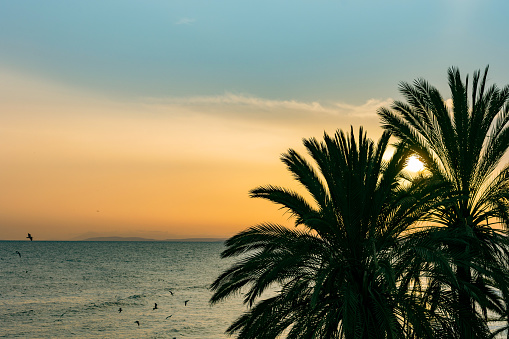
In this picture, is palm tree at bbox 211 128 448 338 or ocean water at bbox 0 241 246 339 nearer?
palm tree at bbox 211 128 448 338

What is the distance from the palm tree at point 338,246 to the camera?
42.5 ft

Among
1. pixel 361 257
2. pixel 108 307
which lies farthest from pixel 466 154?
pixel 108 307

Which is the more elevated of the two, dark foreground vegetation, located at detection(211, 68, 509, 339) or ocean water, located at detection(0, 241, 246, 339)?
dark foreground vegetation, located at detection(211, 68, 509, 339)

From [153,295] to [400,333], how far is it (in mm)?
58419

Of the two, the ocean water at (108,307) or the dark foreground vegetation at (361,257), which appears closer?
the dark foreground vegetation at (361,257)

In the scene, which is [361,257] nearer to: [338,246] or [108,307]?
[338,246]

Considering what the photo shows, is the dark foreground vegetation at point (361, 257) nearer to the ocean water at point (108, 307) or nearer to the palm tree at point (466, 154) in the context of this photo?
the palm tree at point (466, 154)

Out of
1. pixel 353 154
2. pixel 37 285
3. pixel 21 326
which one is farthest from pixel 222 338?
pixel 37 285

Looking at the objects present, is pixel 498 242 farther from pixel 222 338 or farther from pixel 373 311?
pixel 222 338

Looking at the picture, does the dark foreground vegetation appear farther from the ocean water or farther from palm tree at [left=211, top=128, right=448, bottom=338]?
the ocean water

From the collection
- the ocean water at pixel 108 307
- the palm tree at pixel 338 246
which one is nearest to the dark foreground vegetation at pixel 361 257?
the palm tree at pixel 338 246

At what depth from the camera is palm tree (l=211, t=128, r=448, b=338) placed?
13.0 metres

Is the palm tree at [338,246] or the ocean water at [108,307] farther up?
the palm tree at [338,246]

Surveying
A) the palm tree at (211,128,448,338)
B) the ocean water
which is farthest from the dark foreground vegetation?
the ocean water
